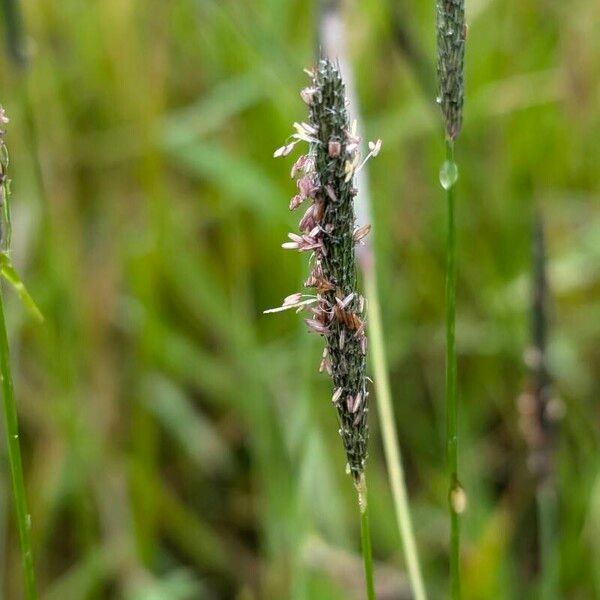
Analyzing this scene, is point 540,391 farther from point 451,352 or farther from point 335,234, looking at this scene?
point 335,234

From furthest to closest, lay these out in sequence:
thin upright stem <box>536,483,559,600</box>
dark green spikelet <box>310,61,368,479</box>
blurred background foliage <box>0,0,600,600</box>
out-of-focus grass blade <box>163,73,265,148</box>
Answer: out-of-focus grass blade <box>163,73,265,148</box>, blurred background foliage <box>0,0,600,600</box>, thin upright stem <box>536,483,559,600</box>, dark green spikelet <box>310,61,368,479</box>

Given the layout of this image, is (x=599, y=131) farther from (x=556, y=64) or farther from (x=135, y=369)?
(x=135, y=369)

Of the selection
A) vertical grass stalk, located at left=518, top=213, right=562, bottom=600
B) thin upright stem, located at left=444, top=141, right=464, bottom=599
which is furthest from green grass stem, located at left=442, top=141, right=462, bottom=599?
vertical grass stalk, located at left=518, top=213, right=562, bottom=600

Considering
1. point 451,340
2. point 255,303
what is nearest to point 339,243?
point 451,340

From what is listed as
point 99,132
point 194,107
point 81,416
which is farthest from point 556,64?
point 81,416

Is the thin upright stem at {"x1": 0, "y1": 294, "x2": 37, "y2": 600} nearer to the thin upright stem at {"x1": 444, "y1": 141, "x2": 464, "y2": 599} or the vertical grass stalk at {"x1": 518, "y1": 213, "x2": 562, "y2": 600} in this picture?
the thin upright stem at {"x1": 444, "y1": 141, "x2": 464, "y2": 599}

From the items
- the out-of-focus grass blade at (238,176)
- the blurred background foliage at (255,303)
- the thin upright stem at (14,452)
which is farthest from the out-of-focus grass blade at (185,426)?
the thin upright stem at (14,452)
